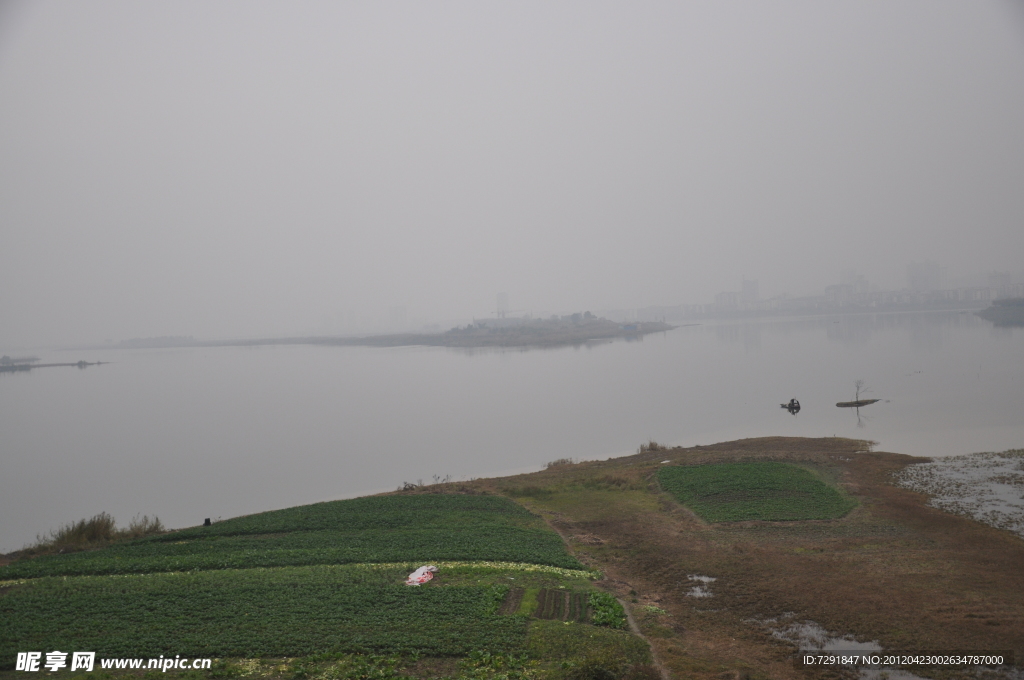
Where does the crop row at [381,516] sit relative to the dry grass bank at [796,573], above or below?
below

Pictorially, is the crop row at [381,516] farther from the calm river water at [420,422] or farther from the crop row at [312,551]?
the calm river water at [420,422]

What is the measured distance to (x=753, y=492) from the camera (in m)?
16.9

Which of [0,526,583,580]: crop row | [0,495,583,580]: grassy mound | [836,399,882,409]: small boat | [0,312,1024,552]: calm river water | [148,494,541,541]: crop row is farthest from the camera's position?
[836,399,882,409]: small boat

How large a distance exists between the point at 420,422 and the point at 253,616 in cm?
2996

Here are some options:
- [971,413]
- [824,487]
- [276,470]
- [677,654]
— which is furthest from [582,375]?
[677,654]

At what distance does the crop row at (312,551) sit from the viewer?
12.2 m

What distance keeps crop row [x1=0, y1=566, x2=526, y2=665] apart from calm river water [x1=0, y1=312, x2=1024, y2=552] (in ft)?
35.5

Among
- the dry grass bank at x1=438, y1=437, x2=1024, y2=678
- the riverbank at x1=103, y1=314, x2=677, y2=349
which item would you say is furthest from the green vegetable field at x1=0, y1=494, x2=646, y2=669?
the riverbank at x1=103, y1=314, x2=677, y2=349

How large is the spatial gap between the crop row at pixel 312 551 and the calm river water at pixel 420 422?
7404 mm

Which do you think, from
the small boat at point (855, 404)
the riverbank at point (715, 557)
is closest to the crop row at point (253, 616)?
the riverbank at point (715, 557)

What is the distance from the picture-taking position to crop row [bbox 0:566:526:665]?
27.6ft

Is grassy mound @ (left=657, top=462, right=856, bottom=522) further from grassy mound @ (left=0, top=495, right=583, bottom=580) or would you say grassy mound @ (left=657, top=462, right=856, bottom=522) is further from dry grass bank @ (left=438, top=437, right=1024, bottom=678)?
grassy mound @ (left=0, top=495, right=583, bottom=580)

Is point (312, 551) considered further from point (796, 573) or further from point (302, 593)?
point (796, 573)

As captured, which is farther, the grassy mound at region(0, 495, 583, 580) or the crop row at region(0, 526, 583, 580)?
the grassy mound at region(0, 495, 583, 580)
